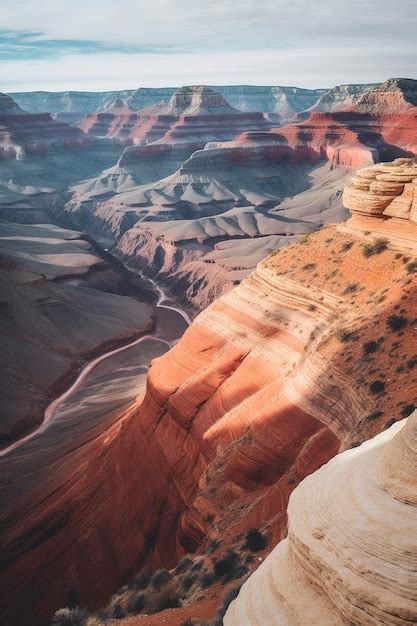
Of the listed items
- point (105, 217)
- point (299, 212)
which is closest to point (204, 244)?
point (299, 212)

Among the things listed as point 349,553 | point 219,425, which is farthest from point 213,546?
point 349,553

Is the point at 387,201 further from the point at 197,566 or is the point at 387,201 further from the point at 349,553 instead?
the point at 349,553

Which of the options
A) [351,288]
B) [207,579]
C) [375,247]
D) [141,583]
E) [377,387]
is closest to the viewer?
[207,579]

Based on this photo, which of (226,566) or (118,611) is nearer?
(226,566)

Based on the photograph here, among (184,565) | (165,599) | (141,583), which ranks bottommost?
(141,583)

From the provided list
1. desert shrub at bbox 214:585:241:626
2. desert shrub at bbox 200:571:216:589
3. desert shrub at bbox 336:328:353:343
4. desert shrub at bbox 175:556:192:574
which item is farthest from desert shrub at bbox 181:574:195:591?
desert shrub at bbox 336:328:353:343

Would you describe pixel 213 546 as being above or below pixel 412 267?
below
